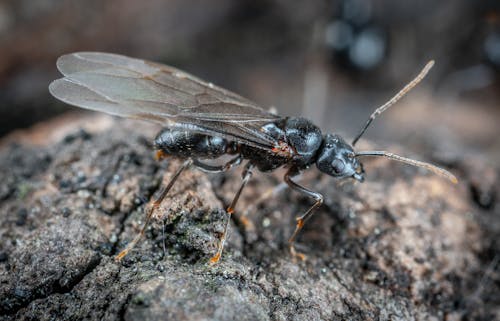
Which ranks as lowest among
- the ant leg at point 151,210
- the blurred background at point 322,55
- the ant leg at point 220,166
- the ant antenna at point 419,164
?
the ant leg at point 151,210

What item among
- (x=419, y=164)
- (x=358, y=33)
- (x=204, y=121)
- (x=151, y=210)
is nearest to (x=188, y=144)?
(x=204, y=121)

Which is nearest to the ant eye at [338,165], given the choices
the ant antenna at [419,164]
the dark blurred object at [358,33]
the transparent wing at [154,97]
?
the ant antenna at [419,164]

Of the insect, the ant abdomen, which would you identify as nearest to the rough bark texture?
the ant abdomen

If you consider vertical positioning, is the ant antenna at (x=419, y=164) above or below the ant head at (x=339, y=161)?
above

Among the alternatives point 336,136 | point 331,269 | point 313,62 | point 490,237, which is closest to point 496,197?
point 490,237

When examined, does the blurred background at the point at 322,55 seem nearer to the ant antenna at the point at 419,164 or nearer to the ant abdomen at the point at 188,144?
the ant antenna at the point at 419,164

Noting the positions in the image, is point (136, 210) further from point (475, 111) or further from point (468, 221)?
point (475, 111)

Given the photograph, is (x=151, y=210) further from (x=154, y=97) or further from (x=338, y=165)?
(x=338, y=165)
